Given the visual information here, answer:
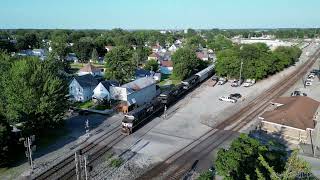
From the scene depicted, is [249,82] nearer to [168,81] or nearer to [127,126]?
[168,81]

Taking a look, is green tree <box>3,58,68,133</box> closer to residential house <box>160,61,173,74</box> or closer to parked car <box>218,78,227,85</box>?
parked car <box>218,78,227,85</box>

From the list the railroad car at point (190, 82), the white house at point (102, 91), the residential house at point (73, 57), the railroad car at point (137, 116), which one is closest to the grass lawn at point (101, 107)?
the white house at point (102, 91)

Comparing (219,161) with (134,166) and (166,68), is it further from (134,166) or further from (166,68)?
(166,68)

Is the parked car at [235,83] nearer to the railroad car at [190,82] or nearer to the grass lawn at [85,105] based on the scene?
the railroad car at [190,82]

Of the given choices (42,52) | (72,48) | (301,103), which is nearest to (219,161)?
(301,103)

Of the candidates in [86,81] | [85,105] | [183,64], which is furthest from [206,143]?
[183,64]

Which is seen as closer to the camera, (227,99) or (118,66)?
(227,99)
